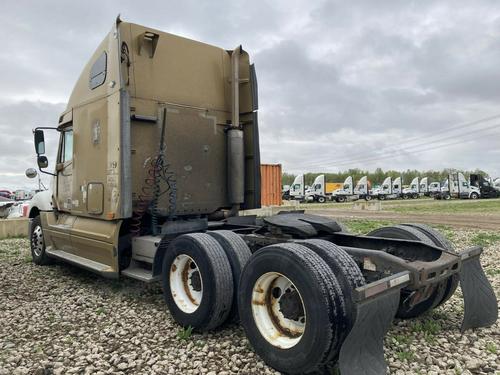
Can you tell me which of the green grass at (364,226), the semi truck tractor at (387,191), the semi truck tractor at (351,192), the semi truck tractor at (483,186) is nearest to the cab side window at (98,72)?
the green grass at (364,226)

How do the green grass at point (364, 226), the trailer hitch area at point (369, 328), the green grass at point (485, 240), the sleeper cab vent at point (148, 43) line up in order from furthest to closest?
the green grass at point (364, 226) < the green grass at point (485, 240) < the sleeper cab vent at point (148, 43) < the trailer hitch area at point (369, 328)

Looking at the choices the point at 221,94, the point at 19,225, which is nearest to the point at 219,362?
the point at 221,94

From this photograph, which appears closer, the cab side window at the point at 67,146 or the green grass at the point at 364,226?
the cab side window at the point at 67,146

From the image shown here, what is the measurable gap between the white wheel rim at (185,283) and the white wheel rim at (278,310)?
919mm

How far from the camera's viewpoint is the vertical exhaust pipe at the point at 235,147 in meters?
6.01

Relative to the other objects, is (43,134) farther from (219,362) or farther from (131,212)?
(219,362)

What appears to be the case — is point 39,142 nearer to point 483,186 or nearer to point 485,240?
point 485,240

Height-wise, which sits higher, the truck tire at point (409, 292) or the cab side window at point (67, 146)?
the cab side window at point (67, 146)

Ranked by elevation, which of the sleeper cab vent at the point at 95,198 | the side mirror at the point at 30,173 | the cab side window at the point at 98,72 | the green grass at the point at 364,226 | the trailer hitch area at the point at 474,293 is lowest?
the green grass at the point at 364,226

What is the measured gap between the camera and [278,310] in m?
3.32

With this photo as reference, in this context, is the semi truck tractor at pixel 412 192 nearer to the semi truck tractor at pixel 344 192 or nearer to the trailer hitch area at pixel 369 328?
the semi truck tractor at pixel 344 192

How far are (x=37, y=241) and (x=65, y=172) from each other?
1852 millimetres

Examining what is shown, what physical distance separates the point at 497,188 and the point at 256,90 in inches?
2069

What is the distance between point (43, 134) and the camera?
22.9 feet
